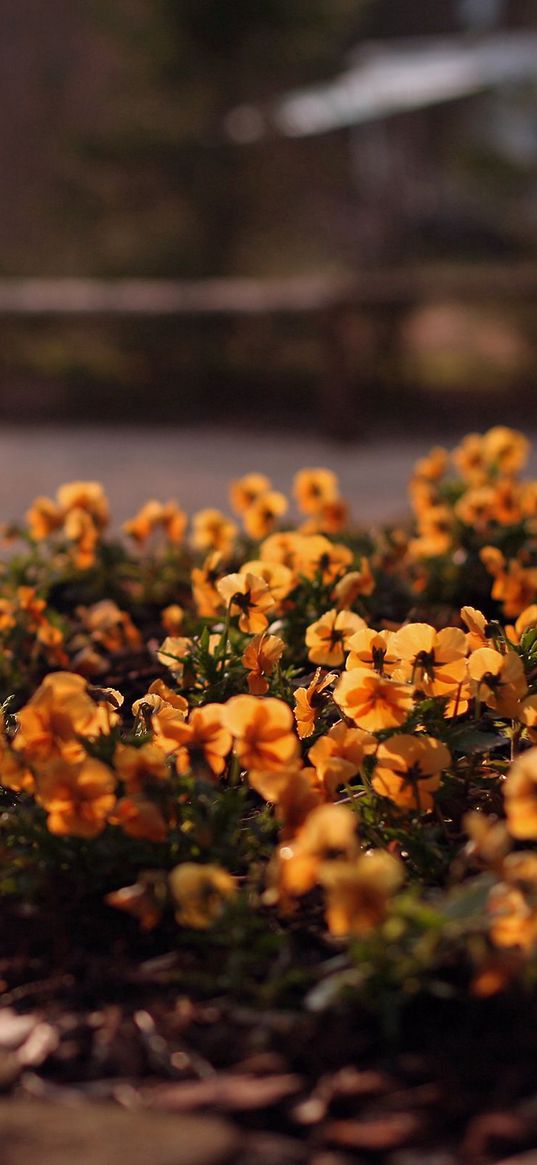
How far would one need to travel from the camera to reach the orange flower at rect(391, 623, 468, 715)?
61.2 inches

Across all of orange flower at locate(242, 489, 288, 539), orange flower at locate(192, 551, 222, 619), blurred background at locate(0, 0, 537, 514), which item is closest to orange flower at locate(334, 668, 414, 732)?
orange flower at locate(192, 551, 222, 619)

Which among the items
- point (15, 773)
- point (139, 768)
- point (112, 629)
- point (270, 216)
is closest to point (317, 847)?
point (139, 768)

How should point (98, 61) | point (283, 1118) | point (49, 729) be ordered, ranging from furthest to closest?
1. point (98, 61)
2. point (49, 729)
3. point (283, 1118)

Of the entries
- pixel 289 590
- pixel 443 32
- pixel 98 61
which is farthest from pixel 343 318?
pixel 443 32

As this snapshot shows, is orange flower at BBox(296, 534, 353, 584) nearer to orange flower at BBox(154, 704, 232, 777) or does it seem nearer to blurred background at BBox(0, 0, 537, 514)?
orange flower at BBox(154, 704, 232, 777)

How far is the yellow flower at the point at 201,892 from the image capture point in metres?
1.17

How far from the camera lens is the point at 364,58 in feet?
55.6

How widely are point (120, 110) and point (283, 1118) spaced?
445 inches

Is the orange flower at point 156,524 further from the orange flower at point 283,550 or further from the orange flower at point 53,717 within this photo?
the orange flower at point 53,717

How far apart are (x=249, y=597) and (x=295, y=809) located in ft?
1.71

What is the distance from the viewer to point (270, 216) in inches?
426

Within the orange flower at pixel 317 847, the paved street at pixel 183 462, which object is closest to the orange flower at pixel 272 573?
the orange flower at pixel 317 847

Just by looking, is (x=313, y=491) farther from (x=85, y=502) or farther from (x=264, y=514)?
(x=85, y=502)

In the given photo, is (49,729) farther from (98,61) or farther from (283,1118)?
(98,61)
